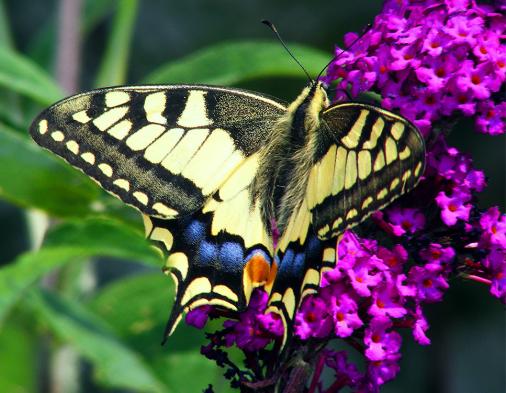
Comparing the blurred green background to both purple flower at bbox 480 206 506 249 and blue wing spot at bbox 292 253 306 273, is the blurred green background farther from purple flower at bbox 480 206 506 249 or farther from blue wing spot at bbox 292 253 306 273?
purple flower at bbox 480 206 506 249

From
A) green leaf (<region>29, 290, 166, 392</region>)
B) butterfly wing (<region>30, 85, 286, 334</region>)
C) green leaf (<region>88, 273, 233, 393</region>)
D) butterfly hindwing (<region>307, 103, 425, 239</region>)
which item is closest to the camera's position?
butterfly hindwing (<region>307, 103, 425, 239</region>)

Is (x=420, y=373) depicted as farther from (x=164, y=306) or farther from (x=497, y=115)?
(x=497, y=115)

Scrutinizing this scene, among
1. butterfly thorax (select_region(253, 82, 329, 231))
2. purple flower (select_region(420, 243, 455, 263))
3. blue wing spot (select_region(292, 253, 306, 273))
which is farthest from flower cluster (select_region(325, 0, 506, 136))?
blue wing spot (select_region(292, 253, 306, 273))

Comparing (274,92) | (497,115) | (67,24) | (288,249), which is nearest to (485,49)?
(497,115)

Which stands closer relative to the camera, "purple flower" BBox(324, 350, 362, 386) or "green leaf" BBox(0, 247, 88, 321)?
"purple flower" BBox(324, 350, 362, 386)

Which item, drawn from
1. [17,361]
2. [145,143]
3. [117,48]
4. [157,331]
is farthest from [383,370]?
[17,361]

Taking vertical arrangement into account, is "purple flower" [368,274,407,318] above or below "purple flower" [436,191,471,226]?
below
